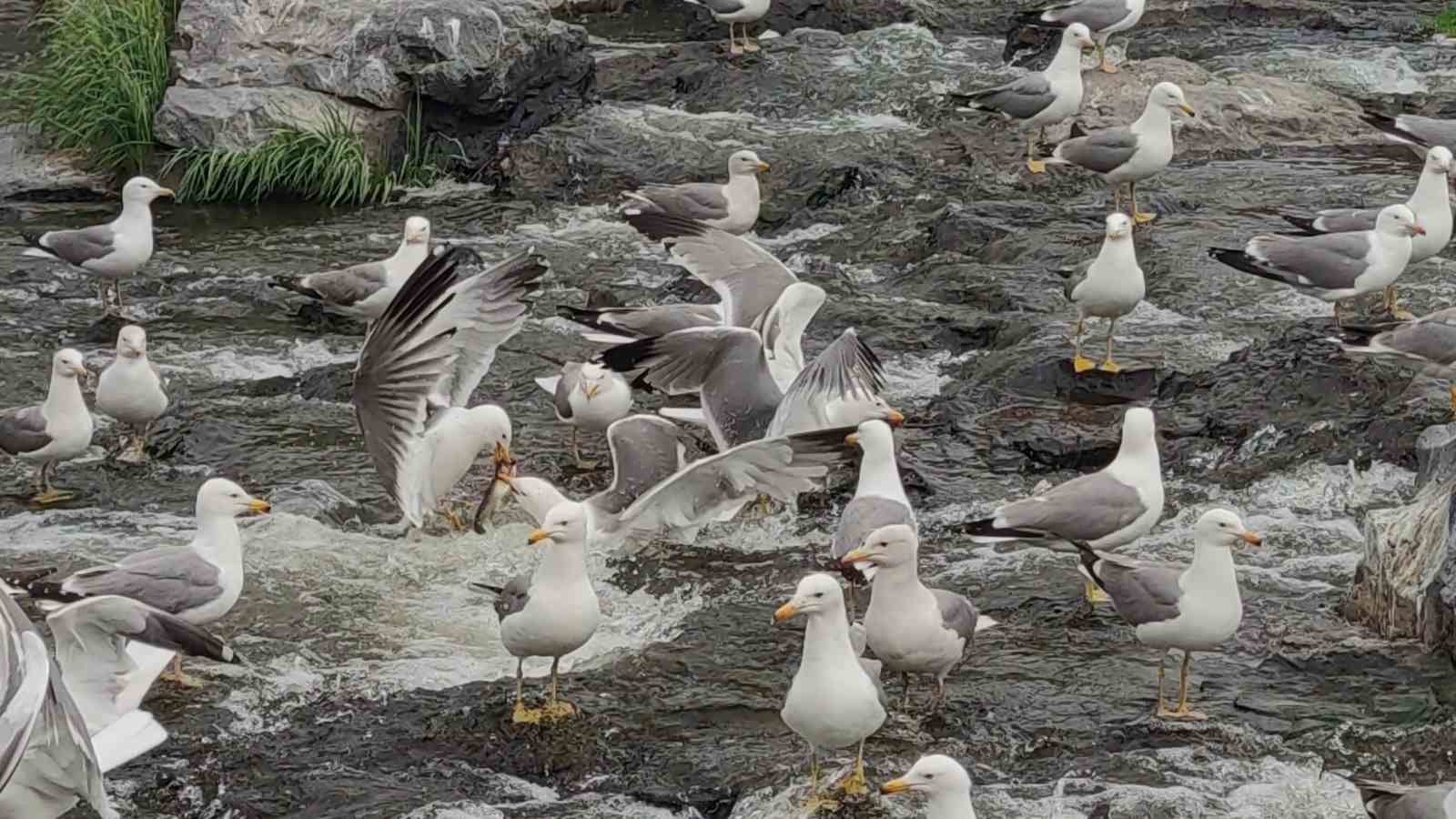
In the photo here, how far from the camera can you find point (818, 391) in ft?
30.1

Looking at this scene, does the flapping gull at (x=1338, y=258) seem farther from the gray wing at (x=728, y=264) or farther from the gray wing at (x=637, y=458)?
the gray wing at (x=637, y=458)

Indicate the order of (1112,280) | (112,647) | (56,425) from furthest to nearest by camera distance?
(1112,280)
(56,425)
(112,647)

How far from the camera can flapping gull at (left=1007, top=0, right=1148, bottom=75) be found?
1536cm

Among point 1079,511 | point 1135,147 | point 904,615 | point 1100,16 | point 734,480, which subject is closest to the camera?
point 904,615

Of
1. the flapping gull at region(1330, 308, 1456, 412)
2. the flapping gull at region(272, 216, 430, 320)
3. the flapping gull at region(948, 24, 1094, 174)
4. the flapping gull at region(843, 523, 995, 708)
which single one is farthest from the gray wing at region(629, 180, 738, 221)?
the flapping gull at region(843, 523, 995, 708)

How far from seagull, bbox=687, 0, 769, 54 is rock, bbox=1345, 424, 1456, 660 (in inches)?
367

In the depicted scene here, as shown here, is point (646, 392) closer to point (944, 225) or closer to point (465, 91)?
point (944, 225)

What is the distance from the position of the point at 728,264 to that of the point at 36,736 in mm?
6570

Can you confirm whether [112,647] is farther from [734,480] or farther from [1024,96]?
[1024,96]

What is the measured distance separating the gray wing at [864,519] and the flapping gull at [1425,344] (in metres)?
2.77

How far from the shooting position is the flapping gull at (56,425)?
30.9 ft

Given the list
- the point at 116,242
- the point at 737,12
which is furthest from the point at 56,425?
the point at 737,12

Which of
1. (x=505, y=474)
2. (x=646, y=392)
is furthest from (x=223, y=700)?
(x=646, y=392)

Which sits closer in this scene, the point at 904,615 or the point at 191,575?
the point at 904,615
